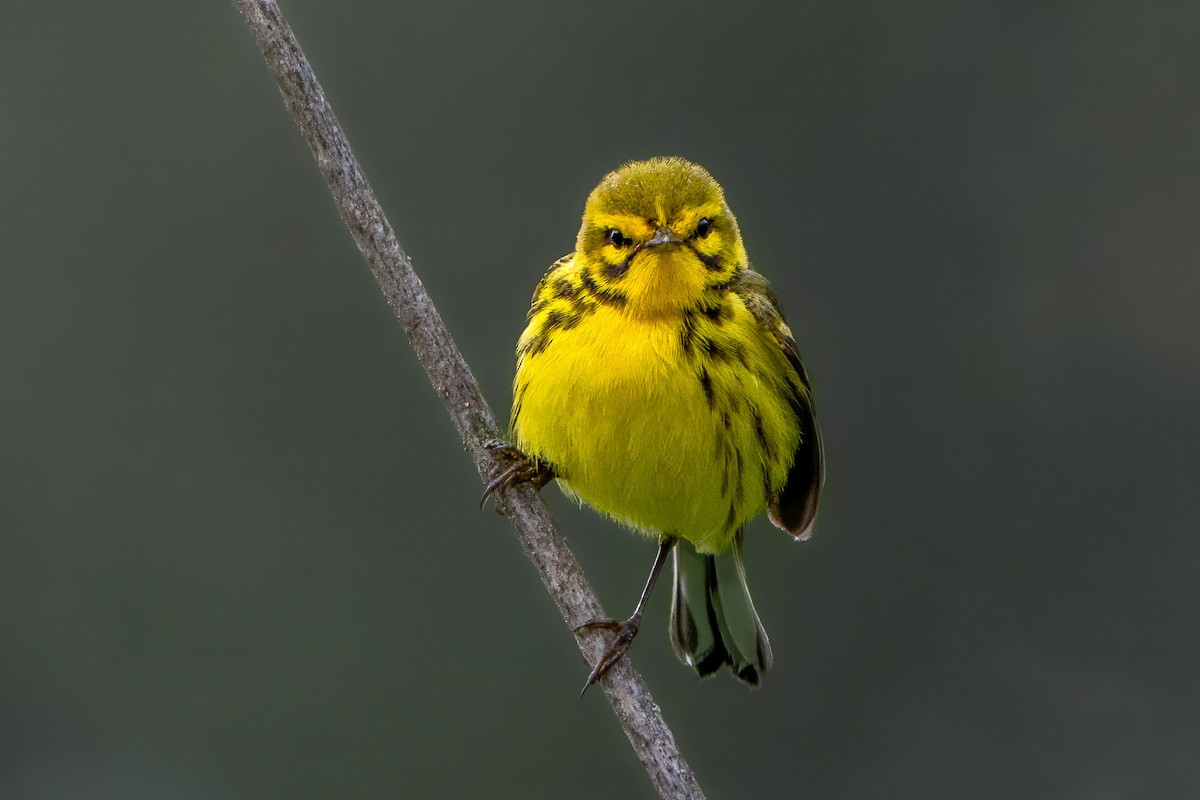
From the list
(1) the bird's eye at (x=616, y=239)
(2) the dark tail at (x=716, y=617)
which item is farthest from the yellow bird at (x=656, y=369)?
(2) the dark tail at (x=716, y=617)

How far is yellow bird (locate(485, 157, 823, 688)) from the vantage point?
→ 3480 mm

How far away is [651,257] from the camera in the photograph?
3473 millimetres

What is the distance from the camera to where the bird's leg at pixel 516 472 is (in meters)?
3.51

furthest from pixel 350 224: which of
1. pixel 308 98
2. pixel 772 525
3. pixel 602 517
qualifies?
pixel 772 525

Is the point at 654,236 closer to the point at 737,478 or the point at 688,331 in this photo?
the point at 688,331

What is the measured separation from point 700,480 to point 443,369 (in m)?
0.86

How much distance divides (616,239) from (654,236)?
126 millimetres

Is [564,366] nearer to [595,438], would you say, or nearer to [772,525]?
[595,438]

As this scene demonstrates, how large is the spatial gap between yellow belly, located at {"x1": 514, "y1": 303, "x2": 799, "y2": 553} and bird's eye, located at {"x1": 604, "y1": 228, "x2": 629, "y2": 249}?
0.63ft

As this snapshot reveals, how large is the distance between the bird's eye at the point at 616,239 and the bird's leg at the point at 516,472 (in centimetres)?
66

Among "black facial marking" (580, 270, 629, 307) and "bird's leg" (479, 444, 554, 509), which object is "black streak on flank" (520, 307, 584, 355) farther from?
"bird's leg" (479, 444, 554, 509)

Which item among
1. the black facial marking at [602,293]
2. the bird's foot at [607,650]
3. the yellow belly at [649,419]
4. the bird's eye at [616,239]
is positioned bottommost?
the bird's foot at [607,650]

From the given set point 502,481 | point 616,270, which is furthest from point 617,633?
point 616,270

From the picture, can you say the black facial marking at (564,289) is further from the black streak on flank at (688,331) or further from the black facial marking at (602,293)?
Result: the black streak on flank at (688,331)
